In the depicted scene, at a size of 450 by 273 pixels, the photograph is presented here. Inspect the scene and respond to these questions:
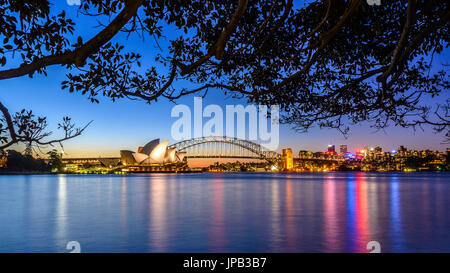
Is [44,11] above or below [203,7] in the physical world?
below

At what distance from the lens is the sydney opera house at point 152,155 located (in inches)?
3320

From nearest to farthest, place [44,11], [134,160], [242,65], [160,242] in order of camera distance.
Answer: [44,11] < [242,65] < [160,242] < [134,160]

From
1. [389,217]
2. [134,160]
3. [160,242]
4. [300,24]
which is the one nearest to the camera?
[300,24]

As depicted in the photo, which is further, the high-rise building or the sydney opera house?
the high-rise building

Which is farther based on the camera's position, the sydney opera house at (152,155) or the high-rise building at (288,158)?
the high-rise building at (288,158)

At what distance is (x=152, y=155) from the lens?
3440 inches

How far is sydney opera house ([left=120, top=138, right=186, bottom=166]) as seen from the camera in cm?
8432

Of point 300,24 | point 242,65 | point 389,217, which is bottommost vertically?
point 389,217

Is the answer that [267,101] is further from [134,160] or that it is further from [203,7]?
[134,160]

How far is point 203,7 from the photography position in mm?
6027

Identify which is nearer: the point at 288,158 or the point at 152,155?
the point at 152,155
